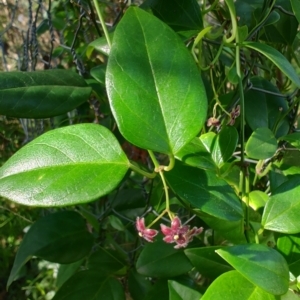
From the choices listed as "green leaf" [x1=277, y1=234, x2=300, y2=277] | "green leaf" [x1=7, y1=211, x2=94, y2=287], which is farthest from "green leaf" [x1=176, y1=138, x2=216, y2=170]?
"green leaf" [x1=7, y1=211, x2=94, y2=287]

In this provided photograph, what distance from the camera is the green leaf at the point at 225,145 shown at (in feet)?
1.41

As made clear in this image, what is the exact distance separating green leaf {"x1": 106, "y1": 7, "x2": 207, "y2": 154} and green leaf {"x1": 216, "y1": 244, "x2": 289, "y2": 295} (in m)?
0.09

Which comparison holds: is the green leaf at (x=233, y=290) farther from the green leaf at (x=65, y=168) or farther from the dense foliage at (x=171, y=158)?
the green leaf at (x=65, y=168)

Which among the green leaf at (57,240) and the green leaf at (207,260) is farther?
the green leaf at (57,240)

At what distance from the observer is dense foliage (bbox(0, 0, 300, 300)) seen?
342mm

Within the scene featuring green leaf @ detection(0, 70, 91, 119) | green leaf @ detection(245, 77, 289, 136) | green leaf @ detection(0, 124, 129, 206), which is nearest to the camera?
green leaf @ detection(0, 124, 129, 206)

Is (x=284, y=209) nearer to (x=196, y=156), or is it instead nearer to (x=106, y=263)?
(x=196, y=156)

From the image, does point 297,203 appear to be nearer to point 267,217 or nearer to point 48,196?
point 267,217

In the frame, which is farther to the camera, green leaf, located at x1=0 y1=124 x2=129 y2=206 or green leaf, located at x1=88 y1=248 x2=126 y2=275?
green leaf, located at x1=88 y1=248 x2=126 y2=275

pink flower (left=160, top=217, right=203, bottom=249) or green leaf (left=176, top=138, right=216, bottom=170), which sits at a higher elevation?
green leaf (left=176, top=138, right=216, bottom=170)

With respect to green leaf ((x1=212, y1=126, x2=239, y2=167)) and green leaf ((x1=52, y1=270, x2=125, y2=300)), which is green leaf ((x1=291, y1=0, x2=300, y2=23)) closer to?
green leaf ((x1=212, y1=126, x2=239, y2=167))

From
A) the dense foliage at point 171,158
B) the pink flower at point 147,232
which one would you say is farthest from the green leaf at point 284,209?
the pink flower at point 147,232

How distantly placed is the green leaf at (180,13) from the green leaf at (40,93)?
0.11 metres

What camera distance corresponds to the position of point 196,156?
40cm
